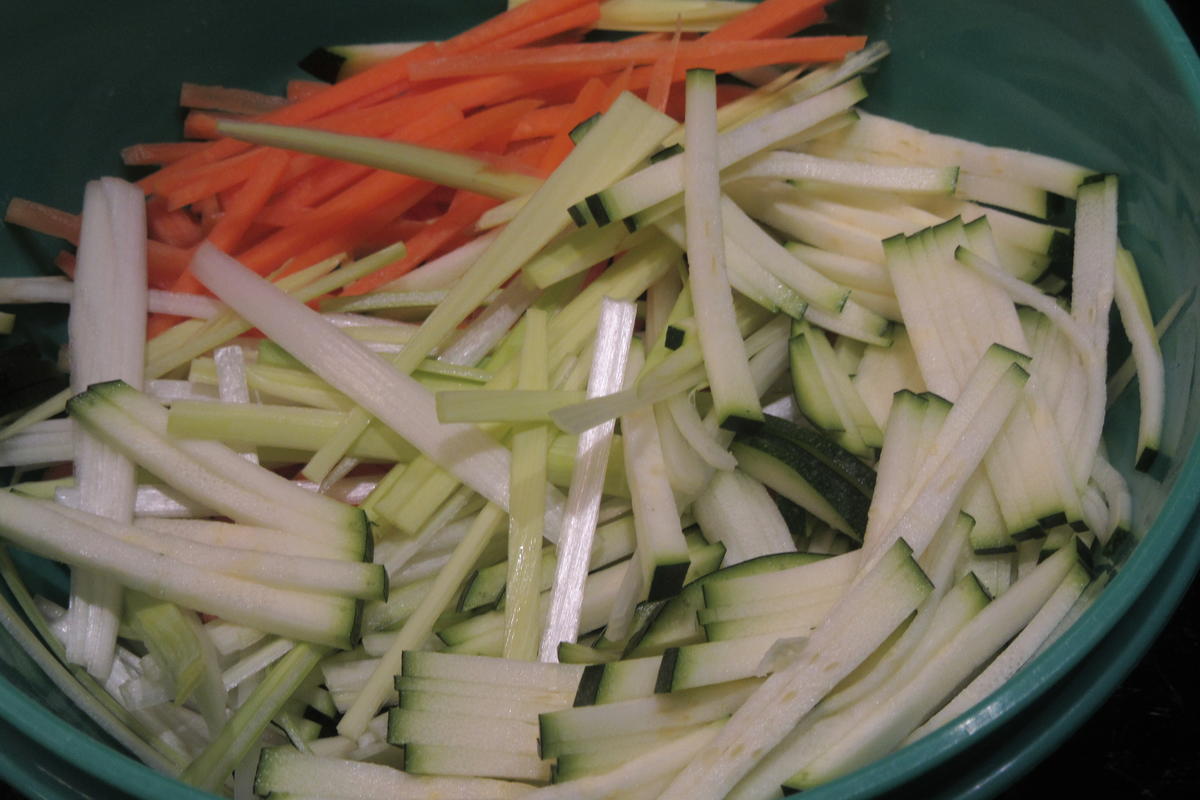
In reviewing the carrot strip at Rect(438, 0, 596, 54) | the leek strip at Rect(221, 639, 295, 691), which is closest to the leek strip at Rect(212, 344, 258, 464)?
the leek strip at Rect(221, 639, 295, 691)

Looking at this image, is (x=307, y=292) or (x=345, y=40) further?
(x=345, y=40)

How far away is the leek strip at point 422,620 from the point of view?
1147mm

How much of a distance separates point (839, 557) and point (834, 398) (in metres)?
0.23

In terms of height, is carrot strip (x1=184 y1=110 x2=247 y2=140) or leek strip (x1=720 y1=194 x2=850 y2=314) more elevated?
carrot strip (x1=184 y1=110 x2=247 y2=140)

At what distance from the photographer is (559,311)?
4.58 ft

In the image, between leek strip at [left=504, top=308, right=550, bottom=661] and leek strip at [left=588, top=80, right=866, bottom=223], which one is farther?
leek strip at [left=588, top=80, right=866, bottom=223]

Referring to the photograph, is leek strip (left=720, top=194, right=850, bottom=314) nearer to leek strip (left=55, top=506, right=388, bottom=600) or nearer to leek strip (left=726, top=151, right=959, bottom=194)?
leek strip (left=726, top=151, right=959, bottom=194)

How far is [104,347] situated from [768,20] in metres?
1.07

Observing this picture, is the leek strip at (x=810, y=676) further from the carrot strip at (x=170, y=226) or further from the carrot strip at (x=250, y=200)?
the carrot strip at (x=170, y=226)

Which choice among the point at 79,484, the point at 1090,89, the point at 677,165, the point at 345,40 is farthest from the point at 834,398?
the point at 345,40

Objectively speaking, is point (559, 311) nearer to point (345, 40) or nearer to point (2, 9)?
point (345, 40)

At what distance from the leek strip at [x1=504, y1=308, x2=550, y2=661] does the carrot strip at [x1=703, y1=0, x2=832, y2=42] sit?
639 millimetres

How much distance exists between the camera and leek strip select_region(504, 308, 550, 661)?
117 centimetres

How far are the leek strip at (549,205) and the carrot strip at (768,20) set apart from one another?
271 mm
